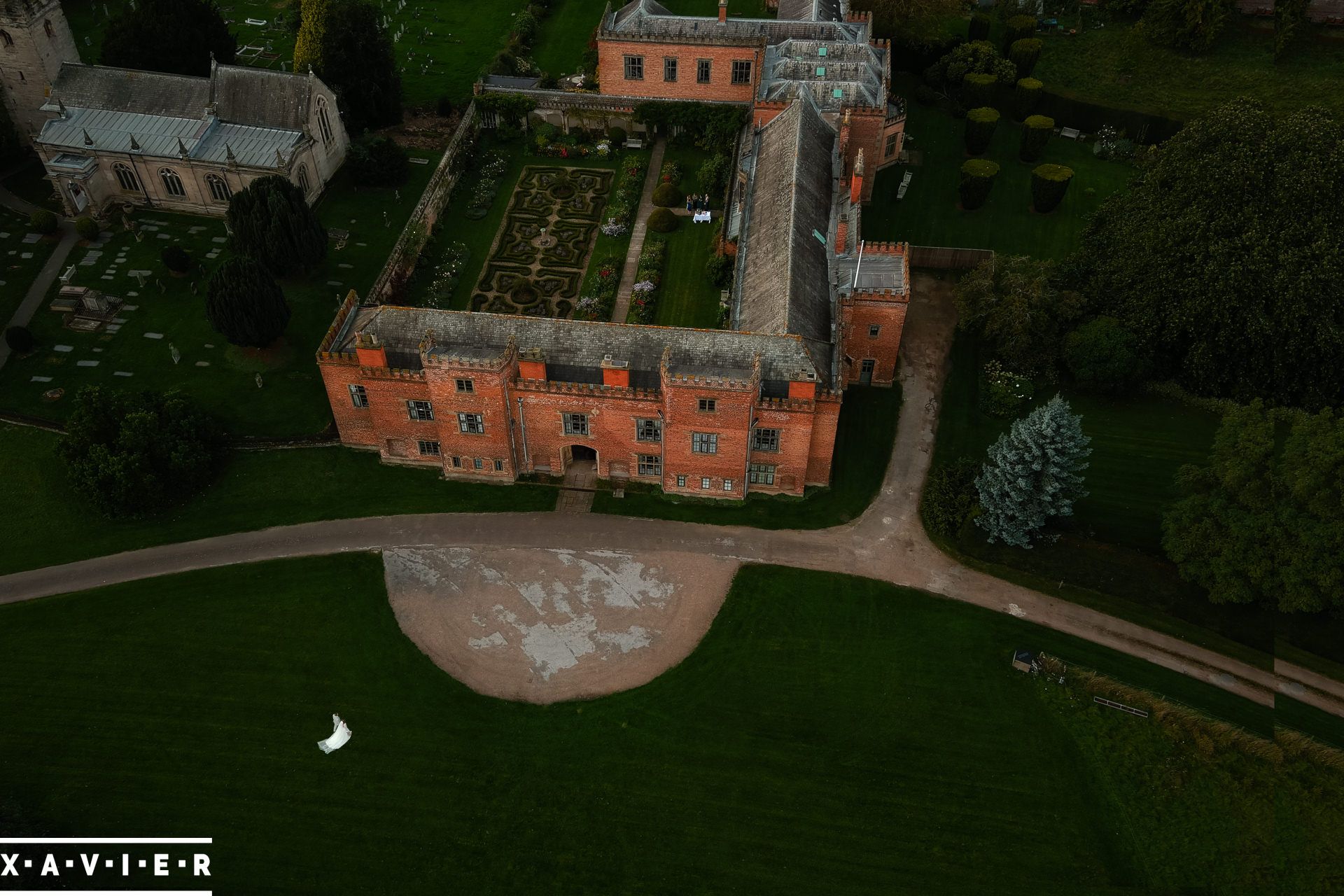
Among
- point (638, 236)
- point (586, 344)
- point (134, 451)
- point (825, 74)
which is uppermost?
point (825, 74)

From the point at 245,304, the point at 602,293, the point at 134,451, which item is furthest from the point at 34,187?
the point at 602,293

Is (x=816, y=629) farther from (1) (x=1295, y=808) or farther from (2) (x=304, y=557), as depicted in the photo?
(2) (x=304, y=557)

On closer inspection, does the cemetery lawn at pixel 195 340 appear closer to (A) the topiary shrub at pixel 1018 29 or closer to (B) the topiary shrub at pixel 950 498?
(B) the topiary shrub at pixel 950 498

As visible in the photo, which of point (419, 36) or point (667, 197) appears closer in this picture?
point (667, 197)

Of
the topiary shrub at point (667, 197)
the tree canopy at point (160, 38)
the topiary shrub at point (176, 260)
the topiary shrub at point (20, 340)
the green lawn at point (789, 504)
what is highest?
the tree canopy at point (160, 38)

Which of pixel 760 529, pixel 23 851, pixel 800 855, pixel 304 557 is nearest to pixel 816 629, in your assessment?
pixel 760 529

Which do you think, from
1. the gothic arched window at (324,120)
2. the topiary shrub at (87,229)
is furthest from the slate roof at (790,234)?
the topiary shrub at (87,229)

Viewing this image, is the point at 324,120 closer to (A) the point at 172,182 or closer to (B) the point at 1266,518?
(A) the point at 172,182
